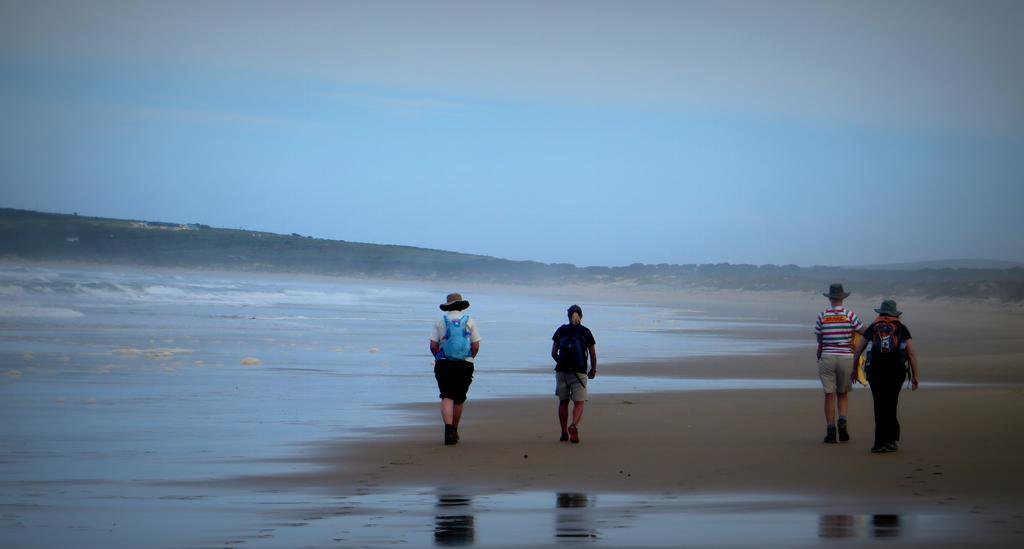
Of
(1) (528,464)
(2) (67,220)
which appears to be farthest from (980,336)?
(2) (67,220)

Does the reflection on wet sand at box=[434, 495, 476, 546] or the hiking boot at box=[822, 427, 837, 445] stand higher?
the hiking boot at box=[822, 427, 837, 445]

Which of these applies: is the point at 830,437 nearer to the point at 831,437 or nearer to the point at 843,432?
the point at 831,437

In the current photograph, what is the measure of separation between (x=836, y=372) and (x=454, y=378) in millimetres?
3687

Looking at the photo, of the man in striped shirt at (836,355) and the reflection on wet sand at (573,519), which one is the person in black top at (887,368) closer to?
the man in striped shirt at (836,355)

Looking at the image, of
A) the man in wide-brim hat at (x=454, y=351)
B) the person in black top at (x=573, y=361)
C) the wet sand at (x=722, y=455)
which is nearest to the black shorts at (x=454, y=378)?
the man in wide-brim hat at (x=454, y=351)

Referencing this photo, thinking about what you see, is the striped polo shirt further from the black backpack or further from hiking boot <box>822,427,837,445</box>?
the black backpack

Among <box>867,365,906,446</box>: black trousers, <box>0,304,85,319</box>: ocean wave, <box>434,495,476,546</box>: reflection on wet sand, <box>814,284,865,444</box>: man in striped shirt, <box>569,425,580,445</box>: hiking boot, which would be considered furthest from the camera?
<box>0,304,85,319</box>: ocean wave

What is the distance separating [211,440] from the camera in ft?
35.1

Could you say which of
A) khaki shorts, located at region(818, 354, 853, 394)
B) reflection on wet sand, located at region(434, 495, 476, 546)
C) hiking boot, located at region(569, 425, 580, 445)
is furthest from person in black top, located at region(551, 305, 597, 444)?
reflection on wet sand, located at region(434, 495, 476, 546)

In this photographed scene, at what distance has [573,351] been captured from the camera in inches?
457

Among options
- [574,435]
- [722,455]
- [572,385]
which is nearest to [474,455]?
[574,435]

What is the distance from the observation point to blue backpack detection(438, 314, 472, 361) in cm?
1160

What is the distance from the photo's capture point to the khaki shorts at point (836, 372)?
11.3 meters

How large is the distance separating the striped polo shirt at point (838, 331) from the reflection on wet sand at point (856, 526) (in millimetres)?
4123
